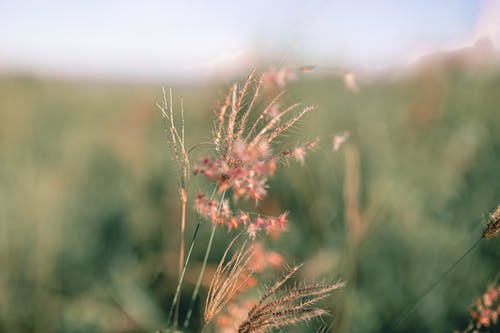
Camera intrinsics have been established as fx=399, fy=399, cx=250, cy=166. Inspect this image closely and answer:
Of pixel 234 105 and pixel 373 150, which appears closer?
pixel 234 105

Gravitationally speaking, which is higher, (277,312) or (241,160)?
(241,160)

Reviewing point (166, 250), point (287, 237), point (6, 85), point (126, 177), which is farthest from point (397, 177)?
point (6, 85)

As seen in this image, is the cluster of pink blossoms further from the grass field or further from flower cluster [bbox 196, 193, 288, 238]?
the grass field

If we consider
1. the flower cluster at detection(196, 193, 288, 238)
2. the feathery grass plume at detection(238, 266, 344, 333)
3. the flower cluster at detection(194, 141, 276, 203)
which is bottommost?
the feathery grass plume at detection(238, 266, 344, 333)

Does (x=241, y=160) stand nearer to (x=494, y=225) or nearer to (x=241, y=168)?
(x=241, y=168)

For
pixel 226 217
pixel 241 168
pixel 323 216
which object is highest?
pixel 241 168

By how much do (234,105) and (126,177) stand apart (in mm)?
3347

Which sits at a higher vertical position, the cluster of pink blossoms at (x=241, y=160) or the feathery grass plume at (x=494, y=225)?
the cluster of pink blossoms at (x=241, y=160)

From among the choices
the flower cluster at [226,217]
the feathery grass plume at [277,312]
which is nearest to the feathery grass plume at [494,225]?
the feathery grass plume at [277,312]

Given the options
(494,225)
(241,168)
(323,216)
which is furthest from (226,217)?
(323,216)

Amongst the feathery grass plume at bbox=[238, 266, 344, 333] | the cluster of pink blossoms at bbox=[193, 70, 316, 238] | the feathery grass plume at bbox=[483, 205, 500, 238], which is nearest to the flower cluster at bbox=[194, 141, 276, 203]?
the cluster of pink blossoms at bbox=[193, 70, 316, 238]

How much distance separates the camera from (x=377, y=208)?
7.98ft

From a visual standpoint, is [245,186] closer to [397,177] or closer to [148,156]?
[397,177]

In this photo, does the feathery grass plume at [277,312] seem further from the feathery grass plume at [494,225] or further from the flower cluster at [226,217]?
the feathery grass plume at [494,225]
